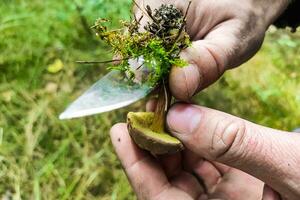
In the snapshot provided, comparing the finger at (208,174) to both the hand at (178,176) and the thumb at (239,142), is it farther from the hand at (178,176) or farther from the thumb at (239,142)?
the thumb at (239,142)

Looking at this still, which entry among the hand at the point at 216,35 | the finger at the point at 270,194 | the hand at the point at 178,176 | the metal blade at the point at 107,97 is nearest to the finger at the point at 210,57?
the hand at the point at 216,35

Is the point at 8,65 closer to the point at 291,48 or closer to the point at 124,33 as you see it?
the point at 124,33

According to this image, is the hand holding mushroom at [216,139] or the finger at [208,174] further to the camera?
the finger at [208,174]

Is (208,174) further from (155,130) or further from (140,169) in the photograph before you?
(155,130)

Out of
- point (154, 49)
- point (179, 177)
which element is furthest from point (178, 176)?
point (154, 49)

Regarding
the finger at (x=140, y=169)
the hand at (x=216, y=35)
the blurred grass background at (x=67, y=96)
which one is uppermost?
the hand at (x=216, y=35)

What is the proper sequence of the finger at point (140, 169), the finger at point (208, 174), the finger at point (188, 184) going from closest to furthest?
the finger at point (140, 169) → the finger at point (188, 184) → the finger at point (208, 174)

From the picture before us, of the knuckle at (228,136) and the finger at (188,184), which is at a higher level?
the knuckle at (228,136)
